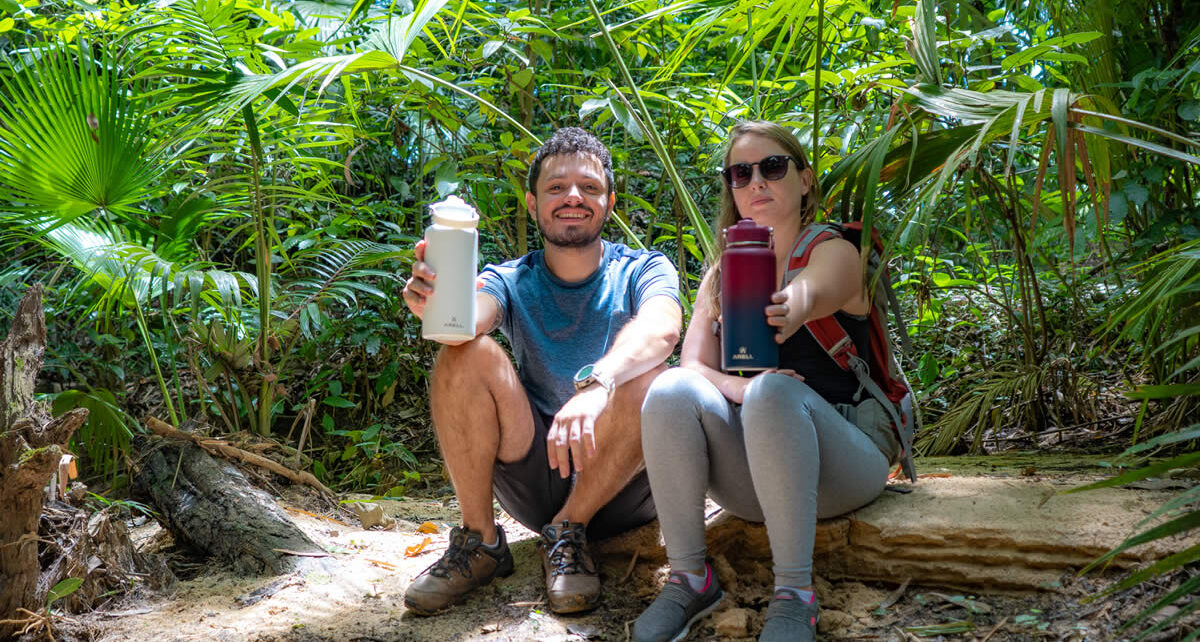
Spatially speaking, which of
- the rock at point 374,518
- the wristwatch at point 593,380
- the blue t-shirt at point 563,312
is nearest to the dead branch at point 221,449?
the rock at point 374,518

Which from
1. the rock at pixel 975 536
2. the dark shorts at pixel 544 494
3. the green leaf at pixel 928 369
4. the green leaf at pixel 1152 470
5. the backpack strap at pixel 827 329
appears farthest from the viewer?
the green leaf at pixel 928 369

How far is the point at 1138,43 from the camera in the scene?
8.89 feet

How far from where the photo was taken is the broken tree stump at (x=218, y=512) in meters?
2.62

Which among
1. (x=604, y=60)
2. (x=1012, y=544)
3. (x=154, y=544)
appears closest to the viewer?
(x=1012, y=544)

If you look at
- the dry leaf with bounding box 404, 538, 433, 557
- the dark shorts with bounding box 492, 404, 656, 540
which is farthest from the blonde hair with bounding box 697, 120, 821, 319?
the dry leaf with bounding box 404, 538, 433, 557

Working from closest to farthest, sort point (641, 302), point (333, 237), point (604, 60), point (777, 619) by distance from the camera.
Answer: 1. point (777, 619)
2. point (641, 302)
3. point (333, 237)
4. point (604, 60)

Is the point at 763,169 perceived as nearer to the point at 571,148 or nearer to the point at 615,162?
the point at 571,148

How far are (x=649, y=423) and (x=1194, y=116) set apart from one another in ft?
5.19

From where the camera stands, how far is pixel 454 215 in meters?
1.94

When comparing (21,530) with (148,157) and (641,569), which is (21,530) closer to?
(148,157)

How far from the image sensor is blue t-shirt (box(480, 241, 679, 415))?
2398 mm

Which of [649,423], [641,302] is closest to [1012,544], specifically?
[649,423]

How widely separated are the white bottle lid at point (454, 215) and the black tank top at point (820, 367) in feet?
2.61

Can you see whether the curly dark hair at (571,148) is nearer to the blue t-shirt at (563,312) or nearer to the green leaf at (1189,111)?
the blue t-shirt at (563,312)
